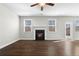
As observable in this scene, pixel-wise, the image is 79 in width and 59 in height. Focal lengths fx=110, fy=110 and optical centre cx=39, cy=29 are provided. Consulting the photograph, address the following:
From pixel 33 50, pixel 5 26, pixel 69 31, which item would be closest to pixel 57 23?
pixel 69 31

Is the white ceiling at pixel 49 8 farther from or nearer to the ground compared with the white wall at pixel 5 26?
farther from the ground

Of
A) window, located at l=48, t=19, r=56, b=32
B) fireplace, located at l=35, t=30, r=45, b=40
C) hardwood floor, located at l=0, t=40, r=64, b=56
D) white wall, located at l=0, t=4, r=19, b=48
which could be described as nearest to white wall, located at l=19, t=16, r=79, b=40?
window, located at l=48, t=19, r=56, b=32

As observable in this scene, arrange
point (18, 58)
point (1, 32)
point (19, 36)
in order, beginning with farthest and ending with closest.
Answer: point (19, 36) → point (1, 32) → point (18, 58)

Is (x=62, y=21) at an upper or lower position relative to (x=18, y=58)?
upper

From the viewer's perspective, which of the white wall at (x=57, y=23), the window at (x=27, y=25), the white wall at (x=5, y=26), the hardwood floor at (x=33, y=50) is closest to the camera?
the hardwood floor at (x=33, y=50)

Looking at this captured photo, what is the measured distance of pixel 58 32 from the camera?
11.0 meters

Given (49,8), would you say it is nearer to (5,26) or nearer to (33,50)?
(5,26)

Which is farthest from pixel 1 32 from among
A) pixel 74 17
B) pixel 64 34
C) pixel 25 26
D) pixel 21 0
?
pixel 74 17

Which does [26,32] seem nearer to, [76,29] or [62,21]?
[62,21]

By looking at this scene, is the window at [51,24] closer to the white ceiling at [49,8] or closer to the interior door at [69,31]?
the interior door at [69,31]

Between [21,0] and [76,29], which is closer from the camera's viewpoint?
[21,0]

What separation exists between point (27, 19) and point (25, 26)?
2.41 ft

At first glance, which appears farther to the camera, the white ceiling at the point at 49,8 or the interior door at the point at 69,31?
the interior door at the point at 69,31

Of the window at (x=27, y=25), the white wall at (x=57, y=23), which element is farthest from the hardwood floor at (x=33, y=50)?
the window at (x=27, y=25)
